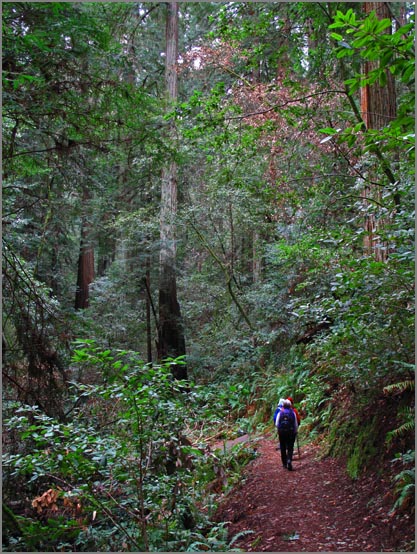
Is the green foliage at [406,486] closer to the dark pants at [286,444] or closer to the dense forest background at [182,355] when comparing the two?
the dense forest background at [182,355]

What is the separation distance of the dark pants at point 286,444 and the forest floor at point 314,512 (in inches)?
8.6

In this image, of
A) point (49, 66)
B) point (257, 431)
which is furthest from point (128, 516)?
point (257, 431)

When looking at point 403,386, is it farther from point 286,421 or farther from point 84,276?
point 84,276

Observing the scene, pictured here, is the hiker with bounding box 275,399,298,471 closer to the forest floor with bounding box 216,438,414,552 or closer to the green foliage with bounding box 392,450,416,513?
the forest floor with bounding box 216,438,414,552

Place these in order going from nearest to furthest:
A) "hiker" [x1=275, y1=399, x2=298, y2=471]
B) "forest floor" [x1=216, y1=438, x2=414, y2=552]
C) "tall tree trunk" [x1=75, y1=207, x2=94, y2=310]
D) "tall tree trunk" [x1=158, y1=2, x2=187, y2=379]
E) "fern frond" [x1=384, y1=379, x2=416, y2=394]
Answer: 1. "forest floor" [x1=216, y1=438, x2=414, y2=552]
2. "fern frond" [x1=384, y1=379, x2=416, y2=394]
3. "hiker" [x1=275, y1=399, x2=298, y2=471]
4. "tall tree trunk" [x1=158, y1=2, x2=187, y2=379]
5. "tall tree trunk" [x1=75, y1=207, x2=94, y2=310]

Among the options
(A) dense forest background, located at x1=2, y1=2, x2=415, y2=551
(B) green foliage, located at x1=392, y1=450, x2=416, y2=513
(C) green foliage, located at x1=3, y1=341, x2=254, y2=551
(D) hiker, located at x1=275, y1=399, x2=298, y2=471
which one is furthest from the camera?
(D) hiker, located at x1=275, y1=399, x2=298, y2=471

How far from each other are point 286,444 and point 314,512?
6.35 ft

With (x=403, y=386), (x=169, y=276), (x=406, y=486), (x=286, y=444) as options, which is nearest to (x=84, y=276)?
(x=169, y=276)

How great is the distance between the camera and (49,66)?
561 centimetres

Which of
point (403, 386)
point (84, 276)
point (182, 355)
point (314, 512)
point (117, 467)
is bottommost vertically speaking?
point (314, 512)

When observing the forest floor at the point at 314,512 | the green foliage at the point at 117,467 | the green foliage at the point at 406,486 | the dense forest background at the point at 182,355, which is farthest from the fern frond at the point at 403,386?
the green foliage at the point at 117,467

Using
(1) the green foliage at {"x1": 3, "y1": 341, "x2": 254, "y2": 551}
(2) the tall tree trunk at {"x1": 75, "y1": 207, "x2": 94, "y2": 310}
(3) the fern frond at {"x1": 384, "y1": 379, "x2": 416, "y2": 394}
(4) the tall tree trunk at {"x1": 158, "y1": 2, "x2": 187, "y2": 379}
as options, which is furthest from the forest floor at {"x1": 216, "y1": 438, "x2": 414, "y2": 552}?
(2) the tall tree trunk at {"x1": 75, "y1": 207, "x2": 94, "y2": 310}

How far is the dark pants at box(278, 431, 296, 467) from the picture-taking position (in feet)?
25.5

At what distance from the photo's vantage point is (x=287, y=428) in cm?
775
